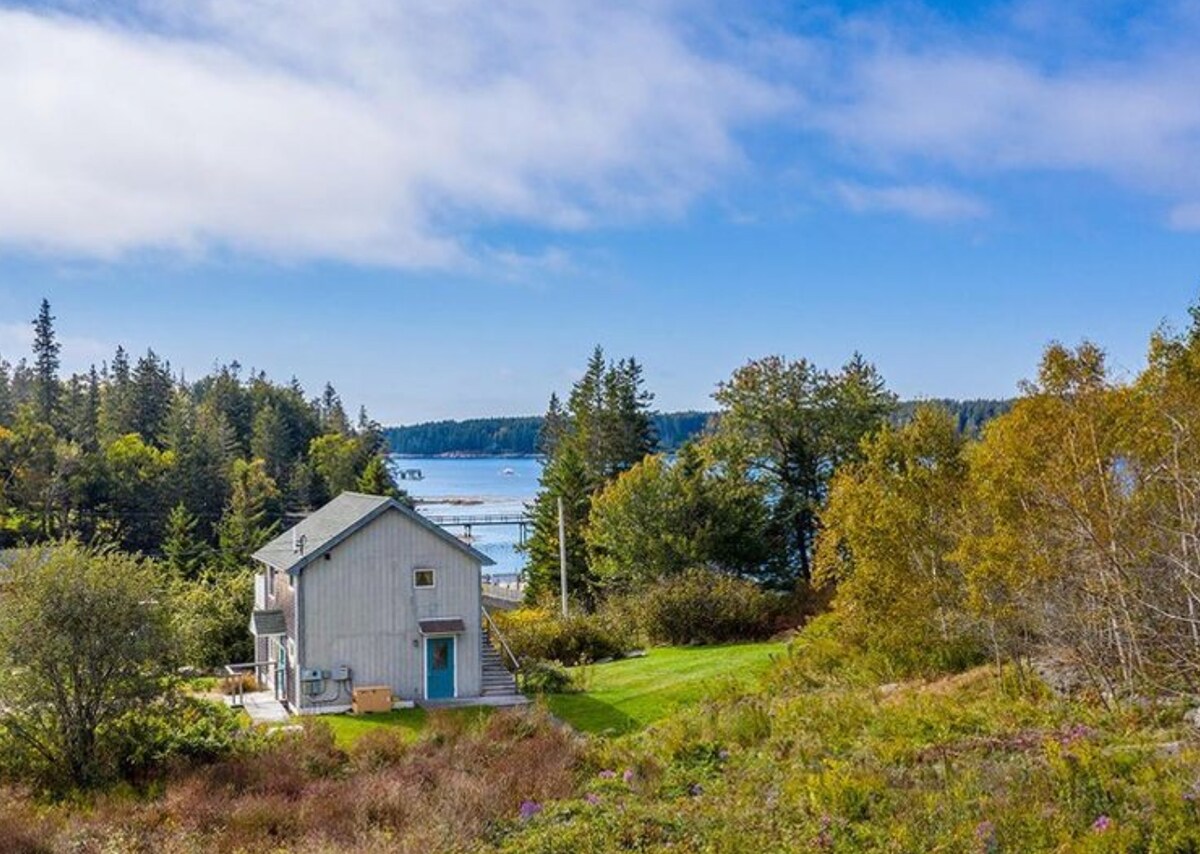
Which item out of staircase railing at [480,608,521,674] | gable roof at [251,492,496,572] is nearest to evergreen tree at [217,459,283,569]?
gable roof at [251,492,496,572]

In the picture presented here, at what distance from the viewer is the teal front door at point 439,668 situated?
2408 centimetres

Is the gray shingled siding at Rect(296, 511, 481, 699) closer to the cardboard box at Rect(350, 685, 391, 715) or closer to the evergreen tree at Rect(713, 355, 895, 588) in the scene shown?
the cardboard box at Rect(350, 685, 391, 715)

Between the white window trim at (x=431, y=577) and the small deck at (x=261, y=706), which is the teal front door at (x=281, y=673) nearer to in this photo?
the small deck at (x=261, y=706)

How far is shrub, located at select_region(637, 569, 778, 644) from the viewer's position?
30750mm

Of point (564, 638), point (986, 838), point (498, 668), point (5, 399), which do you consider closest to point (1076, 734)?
point (986, 838)

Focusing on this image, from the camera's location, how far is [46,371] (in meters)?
79.2

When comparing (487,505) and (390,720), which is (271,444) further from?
(390,720)

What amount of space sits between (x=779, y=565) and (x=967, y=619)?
66.4 ft

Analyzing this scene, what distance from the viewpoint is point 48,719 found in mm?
15281

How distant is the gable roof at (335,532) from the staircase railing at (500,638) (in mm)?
2377

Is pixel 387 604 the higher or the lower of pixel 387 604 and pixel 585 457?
the lower

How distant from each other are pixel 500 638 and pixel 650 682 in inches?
184

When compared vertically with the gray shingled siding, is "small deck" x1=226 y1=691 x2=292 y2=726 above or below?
below

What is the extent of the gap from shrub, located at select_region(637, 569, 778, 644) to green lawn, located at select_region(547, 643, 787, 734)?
1.33m
